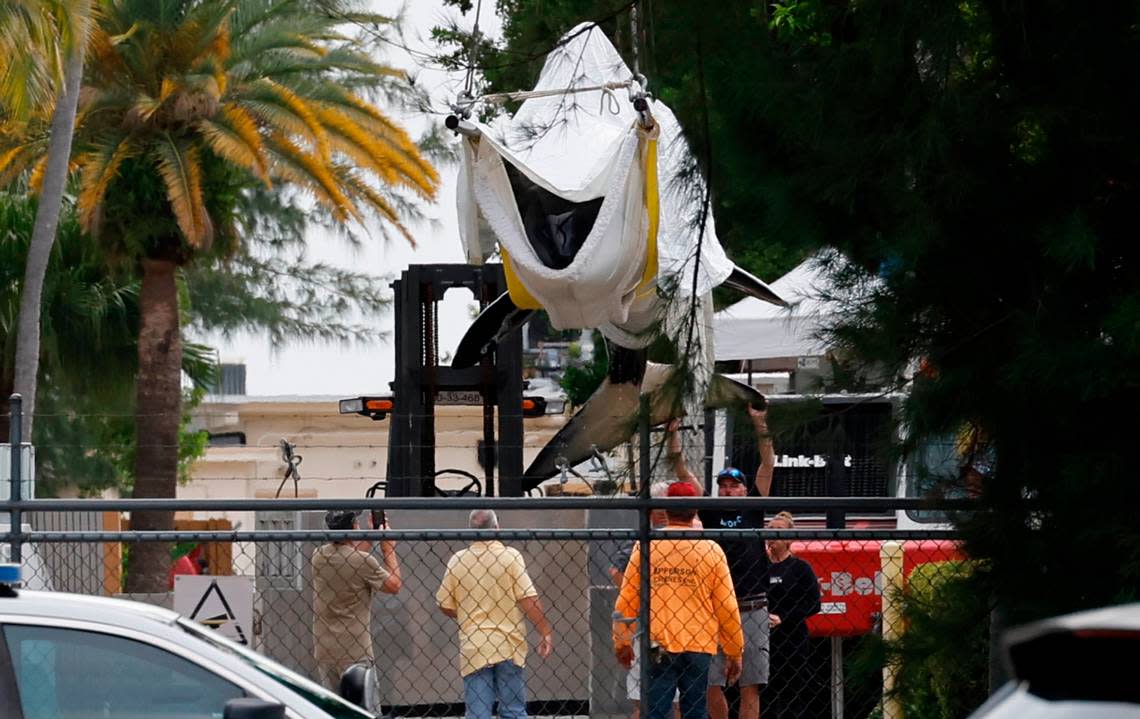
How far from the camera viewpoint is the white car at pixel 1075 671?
99.5 inches

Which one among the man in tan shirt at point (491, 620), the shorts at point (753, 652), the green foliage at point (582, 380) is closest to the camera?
the man in tan shirt at point (491, 620)

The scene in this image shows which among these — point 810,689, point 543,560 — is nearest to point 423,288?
point 543,560

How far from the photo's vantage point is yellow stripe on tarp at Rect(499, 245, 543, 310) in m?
8.96

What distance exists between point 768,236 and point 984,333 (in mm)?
870

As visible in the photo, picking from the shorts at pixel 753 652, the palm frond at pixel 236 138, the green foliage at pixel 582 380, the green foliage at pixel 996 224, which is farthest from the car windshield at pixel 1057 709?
the palm frond at pixel 236 138

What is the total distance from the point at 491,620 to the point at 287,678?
480cm

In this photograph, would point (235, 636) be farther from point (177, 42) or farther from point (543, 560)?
point (177, 42)

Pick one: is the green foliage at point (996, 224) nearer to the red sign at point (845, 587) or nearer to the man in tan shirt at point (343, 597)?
the man in tan shirt at point (343, 597)

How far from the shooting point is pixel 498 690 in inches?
400

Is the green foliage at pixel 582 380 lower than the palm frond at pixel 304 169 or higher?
lower

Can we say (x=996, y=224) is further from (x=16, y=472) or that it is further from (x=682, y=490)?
(x=16, y=472)

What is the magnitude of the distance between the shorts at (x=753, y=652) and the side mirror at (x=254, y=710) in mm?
6081

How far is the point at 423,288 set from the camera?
13.0m

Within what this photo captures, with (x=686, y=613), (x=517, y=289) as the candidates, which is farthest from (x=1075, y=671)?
(x=686, y=613)
